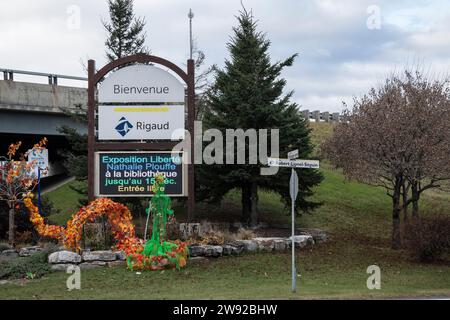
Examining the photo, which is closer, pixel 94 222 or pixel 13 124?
→ pixel 94 222

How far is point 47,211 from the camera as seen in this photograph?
21.8m

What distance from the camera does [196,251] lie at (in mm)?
18109

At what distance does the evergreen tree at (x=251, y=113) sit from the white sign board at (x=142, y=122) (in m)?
2.60

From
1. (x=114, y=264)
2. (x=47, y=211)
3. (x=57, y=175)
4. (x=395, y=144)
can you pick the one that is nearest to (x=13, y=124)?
(x=57, y=175)

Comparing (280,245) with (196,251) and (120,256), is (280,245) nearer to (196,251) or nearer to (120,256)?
(196,251)

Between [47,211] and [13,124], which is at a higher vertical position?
[13,124]

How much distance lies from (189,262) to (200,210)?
26.6ft

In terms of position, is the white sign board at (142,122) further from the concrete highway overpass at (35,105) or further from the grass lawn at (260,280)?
the concrete highway overpass at (35,105)

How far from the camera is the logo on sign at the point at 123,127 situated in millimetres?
19812

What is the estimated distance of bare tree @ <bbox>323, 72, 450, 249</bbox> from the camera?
1961cm

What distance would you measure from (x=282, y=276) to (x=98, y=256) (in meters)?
5.15

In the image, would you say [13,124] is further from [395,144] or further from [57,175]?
[395,144]

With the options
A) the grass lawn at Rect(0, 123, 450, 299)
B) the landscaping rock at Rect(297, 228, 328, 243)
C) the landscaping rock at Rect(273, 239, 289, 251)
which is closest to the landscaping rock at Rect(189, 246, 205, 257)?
the grass lawn at Rect(0, 123, 450, 299)

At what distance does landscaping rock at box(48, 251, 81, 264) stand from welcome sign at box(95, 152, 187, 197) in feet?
9.15
